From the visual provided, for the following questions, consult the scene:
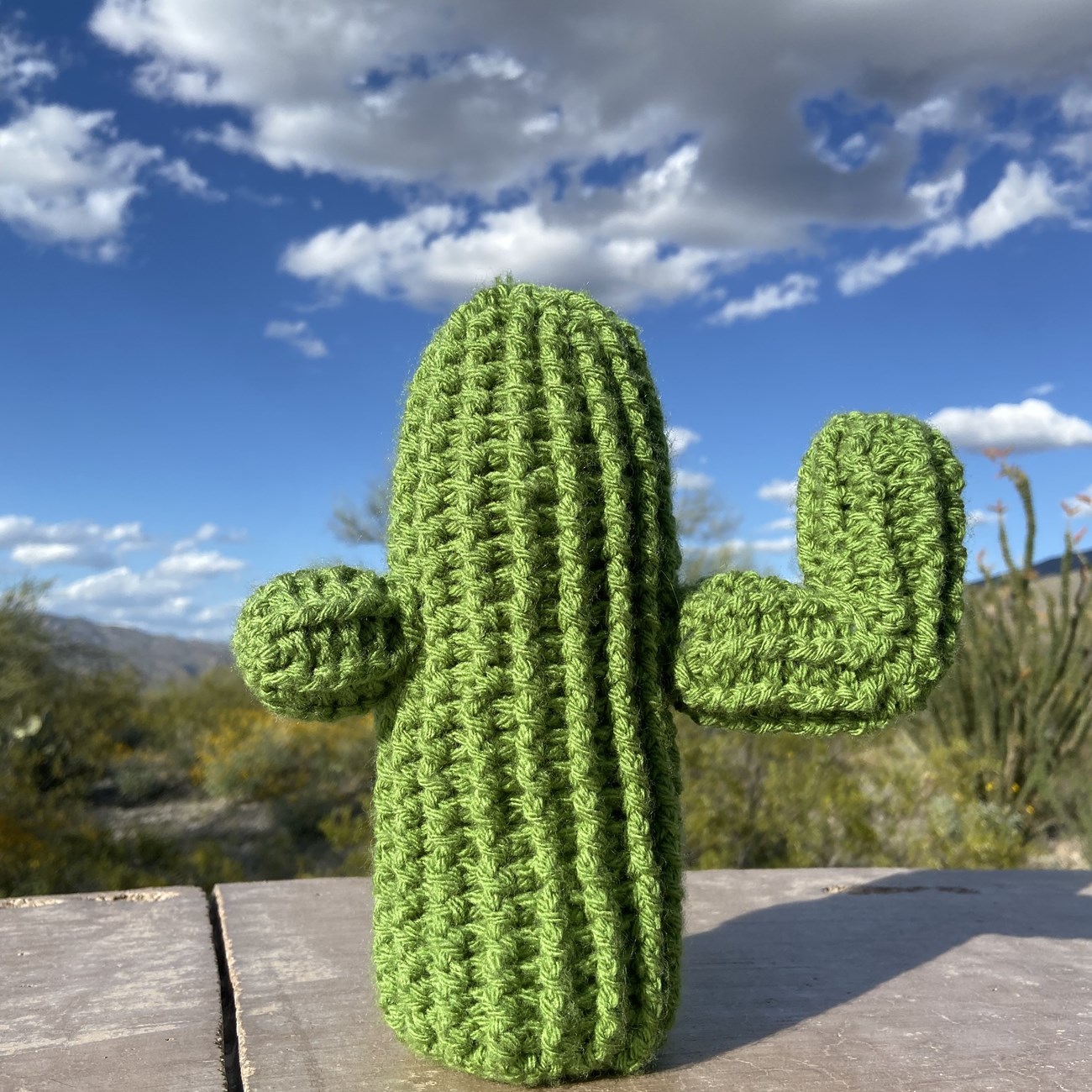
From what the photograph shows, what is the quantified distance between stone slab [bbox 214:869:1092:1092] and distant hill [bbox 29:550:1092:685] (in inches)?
24.8

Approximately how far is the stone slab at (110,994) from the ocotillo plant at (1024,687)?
475 centimetres

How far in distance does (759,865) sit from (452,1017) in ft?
11.6

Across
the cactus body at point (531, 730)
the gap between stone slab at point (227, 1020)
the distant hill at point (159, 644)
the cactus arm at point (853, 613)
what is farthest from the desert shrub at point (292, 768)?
the cactus arm at point (853, 613)

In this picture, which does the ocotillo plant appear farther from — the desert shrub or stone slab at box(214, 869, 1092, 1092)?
the desert shrub

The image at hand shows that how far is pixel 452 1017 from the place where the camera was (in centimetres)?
138

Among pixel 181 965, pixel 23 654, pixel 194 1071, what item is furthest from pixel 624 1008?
pixel 23 654

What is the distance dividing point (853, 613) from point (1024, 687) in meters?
5.06

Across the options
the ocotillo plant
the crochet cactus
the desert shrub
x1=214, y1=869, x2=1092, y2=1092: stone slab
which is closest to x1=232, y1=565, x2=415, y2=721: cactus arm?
the crochet cactus

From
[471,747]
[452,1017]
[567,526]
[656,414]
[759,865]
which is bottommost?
[759,865]

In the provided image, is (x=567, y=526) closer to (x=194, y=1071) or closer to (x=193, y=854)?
(x=194, y=1071)

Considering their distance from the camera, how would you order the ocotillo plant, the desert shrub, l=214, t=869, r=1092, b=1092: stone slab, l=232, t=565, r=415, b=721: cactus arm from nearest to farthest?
l=232, t=565, r=415, b=721: cactus arm → l=214, t=869, r=1092, b=1092: stone slab → the ocotillo plant → the desert shrub

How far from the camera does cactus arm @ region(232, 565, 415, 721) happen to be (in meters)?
1.33

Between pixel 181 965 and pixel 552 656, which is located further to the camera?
pixel 181 965

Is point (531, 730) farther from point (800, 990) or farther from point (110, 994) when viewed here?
point (110, 994)
